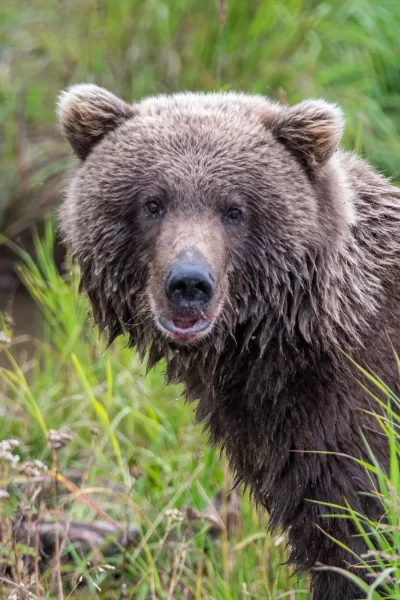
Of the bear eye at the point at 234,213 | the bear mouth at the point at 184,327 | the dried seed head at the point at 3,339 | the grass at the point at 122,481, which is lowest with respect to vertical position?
the grass at the point at 122,481

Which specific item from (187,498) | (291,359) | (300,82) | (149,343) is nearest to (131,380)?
(187,498)

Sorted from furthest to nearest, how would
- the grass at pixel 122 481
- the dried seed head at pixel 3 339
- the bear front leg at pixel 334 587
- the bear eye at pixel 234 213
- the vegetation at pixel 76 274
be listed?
the vegetation at pixel 76 274 < the grass at pixel 122 481 < the dried seed head at pixel 3 339 < the bear eye at pixel 234 213 < the bear front leg at pixel 334 587

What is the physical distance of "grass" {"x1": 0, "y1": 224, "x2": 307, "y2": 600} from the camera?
4242 millimetres

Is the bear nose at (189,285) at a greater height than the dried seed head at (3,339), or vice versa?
the bear nose at (189,285)

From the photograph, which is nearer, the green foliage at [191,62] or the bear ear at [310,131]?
the bear ear at [310,131]

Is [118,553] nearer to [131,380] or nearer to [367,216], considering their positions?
[131,380]

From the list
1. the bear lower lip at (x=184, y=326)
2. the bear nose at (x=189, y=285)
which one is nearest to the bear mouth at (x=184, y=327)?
the bear lower lip at (x=184, y=326)

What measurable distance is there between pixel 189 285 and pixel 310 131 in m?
0.77

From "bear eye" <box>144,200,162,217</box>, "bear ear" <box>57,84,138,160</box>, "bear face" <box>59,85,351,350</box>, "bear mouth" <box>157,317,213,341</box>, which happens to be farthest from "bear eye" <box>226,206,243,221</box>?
"bear ear" <box>57,84,138,160</box>

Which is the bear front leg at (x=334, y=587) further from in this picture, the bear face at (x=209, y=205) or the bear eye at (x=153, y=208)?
the bear eye at (x=153, y=208)

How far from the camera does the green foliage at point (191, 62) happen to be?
7805 mm

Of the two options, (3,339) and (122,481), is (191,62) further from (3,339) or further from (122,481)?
(3,339)

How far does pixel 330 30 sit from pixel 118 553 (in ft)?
16.2

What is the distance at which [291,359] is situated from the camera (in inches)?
147
